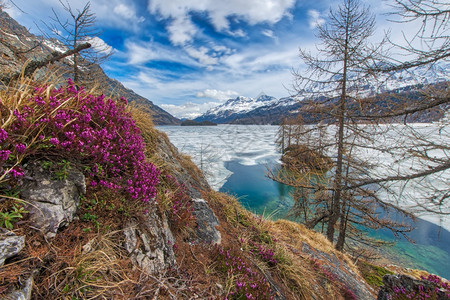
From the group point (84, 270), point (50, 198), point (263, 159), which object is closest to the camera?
point (84, 270)

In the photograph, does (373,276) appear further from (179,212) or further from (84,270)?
(84,270)

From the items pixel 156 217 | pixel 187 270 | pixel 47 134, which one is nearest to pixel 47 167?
pixel 47 134

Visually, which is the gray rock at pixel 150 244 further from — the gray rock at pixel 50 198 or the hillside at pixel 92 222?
the gray rock at pixel 50 198

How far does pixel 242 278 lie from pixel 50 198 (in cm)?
214

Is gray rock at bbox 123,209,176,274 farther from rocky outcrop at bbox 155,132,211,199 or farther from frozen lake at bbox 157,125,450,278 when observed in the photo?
frozen lake at bbox 157,125,450,278

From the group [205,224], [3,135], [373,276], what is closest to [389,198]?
[373,276]

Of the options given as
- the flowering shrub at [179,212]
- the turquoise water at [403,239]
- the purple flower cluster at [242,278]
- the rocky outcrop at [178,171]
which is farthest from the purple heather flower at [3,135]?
the turquoise water at [403,239]

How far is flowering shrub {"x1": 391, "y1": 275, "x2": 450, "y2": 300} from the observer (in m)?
3.57

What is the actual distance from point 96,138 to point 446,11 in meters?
6.15

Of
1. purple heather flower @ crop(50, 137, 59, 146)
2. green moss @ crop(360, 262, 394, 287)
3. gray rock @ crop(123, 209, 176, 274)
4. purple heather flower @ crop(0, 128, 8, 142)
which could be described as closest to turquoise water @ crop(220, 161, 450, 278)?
green moss @ crop(360, 262, 394, 287)

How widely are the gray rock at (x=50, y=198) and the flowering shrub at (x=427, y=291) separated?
18.6ft

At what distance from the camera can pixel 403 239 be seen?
15.9m

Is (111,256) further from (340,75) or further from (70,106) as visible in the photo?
(340,75)

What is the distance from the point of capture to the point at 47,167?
5.48 ft
